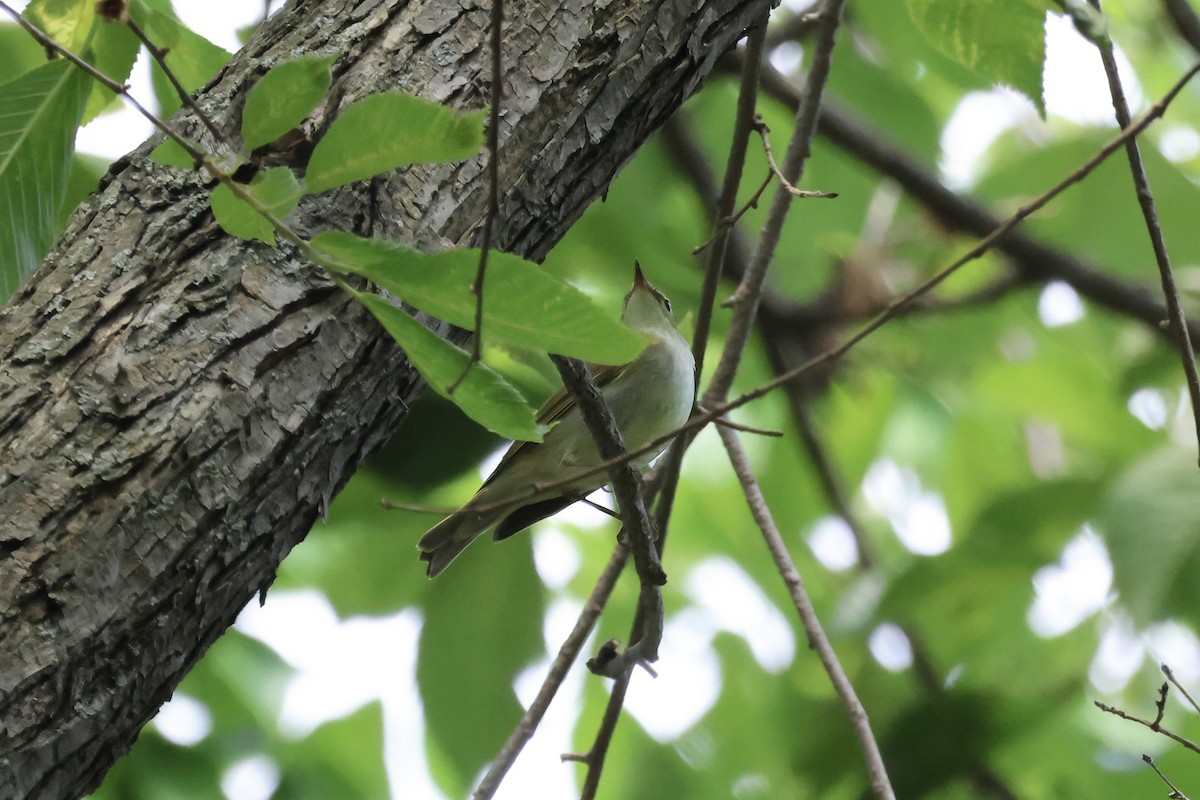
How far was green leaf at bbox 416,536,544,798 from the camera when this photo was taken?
9.67 ft

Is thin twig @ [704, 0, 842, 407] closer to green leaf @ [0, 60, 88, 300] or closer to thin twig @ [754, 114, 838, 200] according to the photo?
thin twig @ [754, 114, 838, 200]

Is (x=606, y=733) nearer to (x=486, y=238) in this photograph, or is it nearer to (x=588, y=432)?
(x=588, y=432)

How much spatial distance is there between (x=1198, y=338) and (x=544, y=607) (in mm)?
2562

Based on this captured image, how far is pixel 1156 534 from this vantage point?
114 inches

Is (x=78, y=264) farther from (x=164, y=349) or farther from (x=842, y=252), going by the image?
(x=842, y=252)

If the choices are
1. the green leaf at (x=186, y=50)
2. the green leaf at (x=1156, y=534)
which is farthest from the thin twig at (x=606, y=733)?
the green leaf at (x=186, y=50)

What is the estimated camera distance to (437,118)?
3.79 feet

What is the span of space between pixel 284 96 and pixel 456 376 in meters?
0.38

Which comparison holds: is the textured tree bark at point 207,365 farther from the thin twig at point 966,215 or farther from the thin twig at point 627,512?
the thin twig at point 966,215

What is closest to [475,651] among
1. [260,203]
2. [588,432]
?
[588,432]

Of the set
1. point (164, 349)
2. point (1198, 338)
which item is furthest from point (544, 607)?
point (1198, 338)

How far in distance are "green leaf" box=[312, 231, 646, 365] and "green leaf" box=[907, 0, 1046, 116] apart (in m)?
1.42

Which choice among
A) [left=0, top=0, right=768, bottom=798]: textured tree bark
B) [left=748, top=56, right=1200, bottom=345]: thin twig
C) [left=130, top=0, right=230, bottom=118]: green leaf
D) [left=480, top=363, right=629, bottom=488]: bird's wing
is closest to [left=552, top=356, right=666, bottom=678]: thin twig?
[left=0, top=0, right=768, bottom=798]: textured tree bark

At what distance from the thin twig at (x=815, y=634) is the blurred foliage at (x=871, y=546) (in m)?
0.64
